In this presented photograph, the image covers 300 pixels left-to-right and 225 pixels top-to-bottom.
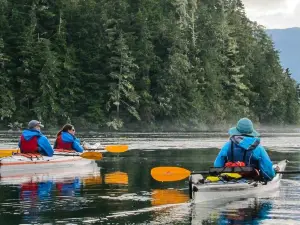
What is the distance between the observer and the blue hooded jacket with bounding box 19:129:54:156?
61.2ft

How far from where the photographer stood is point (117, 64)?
2650 inches

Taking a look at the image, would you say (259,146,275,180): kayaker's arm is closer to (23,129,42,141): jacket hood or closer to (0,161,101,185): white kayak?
(0,161,101,185): white kayak

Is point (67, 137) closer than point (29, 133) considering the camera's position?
No

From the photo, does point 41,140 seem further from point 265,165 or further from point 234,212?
point 234,212

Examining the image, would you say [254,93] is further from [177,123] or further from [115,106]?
[115,106]

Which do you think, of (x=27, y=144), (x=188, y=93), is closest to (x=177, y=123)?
(x=188, y=93)

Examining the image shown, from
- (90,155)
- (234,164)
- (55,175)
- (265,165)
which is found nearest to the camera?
(234,164)

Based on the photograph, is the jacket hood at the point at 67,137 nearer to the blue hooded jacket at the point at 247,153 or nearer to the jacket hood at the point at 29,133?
the jacket hood at the point at 29,133

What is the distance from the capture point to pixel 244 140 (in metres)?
13.2

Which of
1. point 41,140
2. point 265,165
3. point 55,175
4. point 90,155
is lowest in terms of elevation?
point 55,175

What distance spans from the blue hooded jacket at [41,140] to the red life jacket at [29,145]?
0.31 ft

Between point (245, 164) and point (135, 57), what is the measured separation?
5592 cm

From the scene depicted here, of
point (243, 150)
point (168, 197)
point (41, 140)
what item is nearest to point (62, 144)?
point (41, 140)

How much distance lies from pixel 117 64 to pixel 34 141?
160 feet
